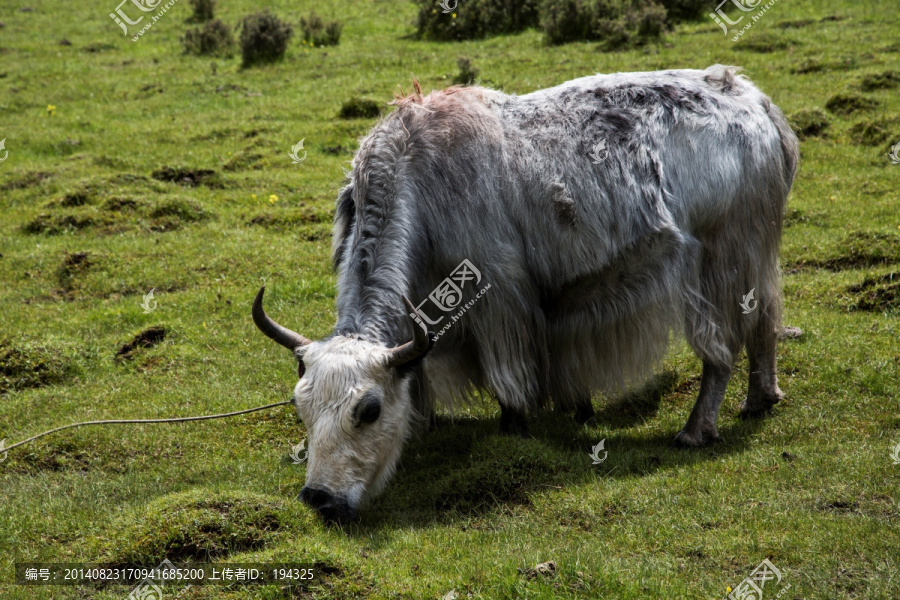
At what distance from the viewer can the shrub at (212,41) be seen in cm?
2034

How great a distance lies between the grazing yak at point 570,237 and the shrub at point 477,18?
42.9ft

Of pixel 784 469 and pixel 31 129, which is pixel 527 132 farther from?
pixel 31 129

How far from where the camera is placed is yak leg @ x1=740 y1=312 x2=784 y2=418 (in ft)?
24.2

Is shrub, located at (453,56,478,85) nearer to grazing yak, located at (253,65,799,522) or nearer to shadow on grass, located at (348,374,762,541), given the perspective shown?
grazing yak, located at (253,65,799,522)

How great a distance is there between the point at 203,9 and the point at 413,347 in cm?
1998

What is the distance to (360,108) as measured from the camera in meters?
15.4

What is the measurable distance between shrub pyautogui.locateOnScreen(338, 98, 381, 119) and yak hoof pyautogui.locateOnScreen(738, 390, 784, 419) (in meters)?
9.84

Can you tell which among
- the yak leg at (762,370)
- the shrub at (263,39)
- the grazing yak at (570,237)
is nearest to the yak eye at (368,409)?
the grazing yak at (570,237)

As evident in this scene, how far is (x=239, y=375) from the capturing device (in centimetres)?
865

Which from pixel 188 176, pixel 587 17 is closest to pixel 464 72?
pixel 587 17

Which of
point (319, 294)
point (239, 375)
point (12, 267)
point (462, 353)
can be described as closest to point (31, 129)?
point (12, 267)

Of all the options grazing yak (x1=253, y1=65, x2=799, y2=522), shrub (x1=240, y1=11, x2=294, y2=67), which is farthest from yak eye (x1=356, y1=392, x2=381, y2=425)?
shrub (x1=240, y1=11, x2=294, y2=67)

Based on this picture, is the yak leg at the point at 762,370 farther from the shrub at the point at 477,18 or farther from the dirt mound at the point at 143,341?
the shrub at the point at 477,18

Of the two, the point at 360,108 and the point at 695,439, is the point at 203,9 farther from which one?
the point at 695,439
